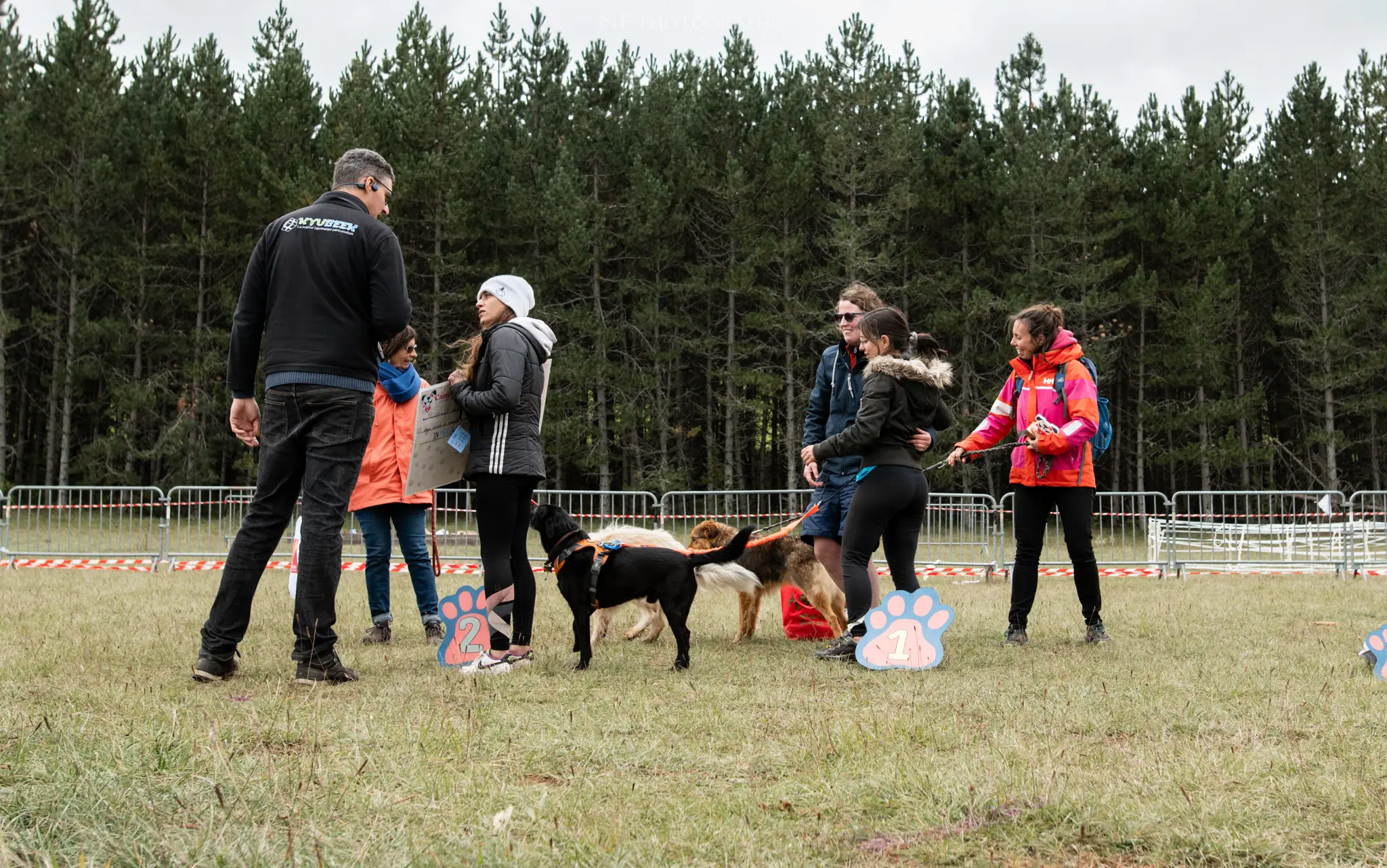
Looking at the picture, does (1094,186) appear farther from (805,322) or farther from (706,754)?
(706,754)

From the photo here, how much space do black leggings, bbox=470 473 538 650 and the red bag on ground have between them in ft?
6.61

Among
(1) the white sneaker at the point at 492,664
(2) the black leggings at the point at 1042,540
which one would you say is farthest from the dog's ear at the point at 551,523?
(2) the black leggings at the point at 1042,540

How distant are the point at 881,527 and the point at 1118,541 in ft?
36.9

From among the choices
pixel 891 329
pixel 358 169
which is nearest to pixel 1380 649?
pixel 891 329

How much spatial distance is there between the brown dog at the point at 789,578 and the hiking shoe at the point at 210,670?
2.79 metres

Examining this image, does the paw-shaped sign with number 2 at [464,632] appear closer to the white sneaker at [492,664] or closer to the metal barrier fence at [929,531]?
the white sneaker at [492,664]

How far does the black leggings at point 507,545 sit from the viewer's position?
5.23m

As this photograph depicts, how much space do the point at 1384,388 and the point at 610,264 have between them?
2090 cm

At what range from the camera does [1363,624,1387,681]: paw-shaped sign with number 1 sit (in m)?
4.81

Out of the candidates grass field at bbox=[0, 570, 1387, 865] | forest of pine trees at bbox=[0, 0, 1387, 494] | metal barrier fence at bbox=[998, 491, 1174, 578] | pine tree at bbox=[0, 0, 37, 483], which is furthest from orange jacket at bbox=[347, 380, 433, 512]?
pine tree at bbox=[0, 0, 37, 483]

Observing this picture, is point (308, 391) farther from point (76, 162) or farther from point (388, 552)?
point (76, 162)

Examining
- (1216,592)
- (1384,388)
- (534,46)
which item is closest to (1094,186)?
(1384,388)

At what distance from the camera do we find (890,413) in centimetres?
545

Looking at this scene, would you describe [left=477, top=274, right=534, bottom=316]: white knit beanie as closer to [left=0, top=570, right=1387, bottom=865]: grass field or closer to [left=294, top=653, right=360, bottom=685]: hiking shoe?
[left=0, top=570, right=1387, bottom=865]: grass field
